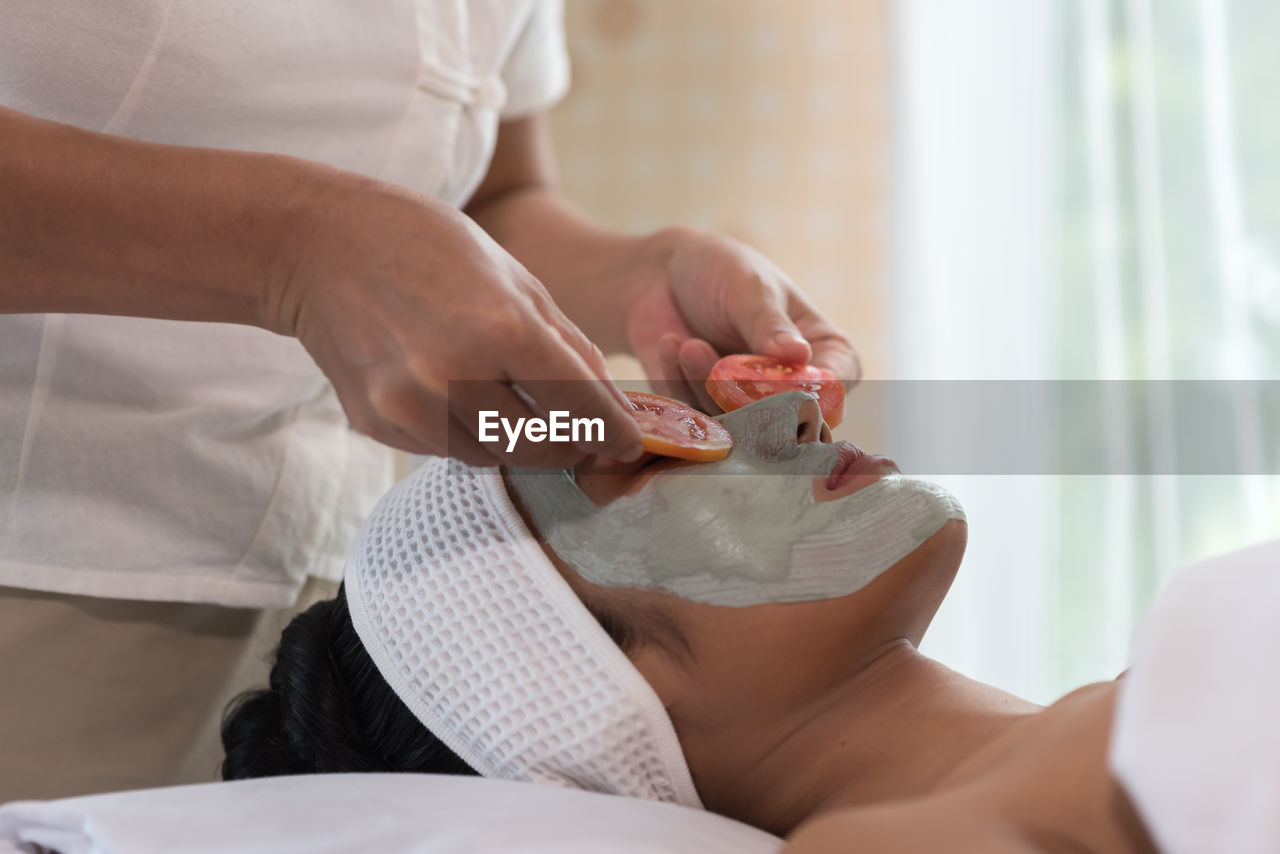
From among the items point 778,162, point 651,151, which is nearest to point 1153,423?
point 778,162

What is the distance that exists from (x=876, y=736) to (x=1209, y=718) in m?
0.37

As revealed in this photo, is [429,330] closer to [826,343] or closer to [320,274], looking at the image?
[320,274]

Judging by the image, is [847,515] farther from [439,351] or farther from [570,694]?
[439,351]

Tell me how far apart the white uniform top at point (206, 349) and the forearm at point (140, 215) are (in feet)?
0.77

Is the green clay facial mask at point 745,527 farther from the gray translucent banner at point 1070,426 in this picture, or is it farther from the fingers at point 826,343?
the gray translucent banner at point 1070,426

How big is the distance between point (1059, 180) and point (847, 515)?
207 cm

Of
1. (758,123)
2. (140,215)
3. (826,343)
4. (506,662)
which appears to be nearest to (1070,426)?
(758,123)

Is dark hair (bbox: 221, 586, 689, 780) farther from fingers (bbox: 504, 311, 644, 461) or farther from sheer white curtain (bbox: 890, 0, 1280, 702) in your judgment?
sheer white curtain (bbox: 890, 0, 1280, 702)

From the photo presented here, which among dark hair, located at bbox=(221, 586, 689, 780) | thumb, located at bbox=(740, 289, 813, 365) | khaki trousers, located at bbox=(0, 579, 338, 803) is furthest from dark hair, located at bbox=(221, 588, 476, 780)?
thumb, located at bbox=(740, 289, 813, 365)

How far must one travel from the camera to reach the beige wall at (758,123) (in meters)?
2.98

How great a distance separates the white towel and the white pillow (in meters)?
0.33

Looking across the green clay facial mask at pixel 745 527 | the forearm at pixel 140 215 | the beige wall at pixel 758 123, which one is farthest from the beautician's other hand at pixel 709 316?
the beige wall at pixel 758 123

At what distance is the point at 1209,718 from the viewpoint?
60 cm

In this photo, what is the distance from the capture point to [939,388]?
291 cm
